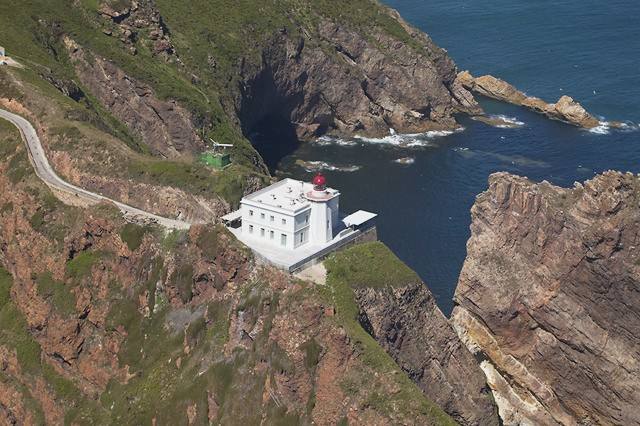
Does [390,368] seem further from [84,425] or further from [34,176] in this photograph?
[34,176]

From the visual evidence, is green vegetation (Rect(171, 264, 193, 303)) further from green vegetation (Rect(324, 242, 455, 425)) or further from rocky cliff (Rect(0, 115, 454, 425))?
green vegetation (Rect(324, 242, 455, 425))

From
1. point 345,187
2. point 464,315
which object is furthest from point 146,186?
point 345,187

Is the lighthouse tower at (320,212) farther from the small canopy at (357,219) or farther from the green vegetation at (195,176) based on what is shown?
the green vegetation at (195,176)

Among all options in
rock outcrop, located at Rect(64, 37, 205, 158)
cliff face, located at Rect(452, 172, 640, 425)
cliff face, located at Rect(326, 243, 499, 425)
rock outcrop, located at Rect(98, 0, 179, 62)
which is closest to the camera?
→ cliff face, located at Rect(326, 243, 499, 425)

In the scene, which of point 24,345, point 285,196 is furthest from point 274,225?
point 24,345

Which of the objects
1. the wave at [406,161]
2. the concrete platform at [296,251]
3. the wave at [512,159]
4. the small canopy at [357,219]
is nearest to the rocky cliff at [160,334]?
the concrete platform at [296,251]

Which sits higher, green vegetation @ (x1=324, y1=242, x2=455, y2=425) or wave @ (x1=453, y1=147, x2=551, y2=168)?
green vegetation @ (x1=324, y1=242, x2=455, y2=425)

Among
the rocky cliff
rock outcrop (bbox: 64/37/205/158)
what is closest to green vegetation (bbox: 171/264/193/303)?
the rocky cliff
